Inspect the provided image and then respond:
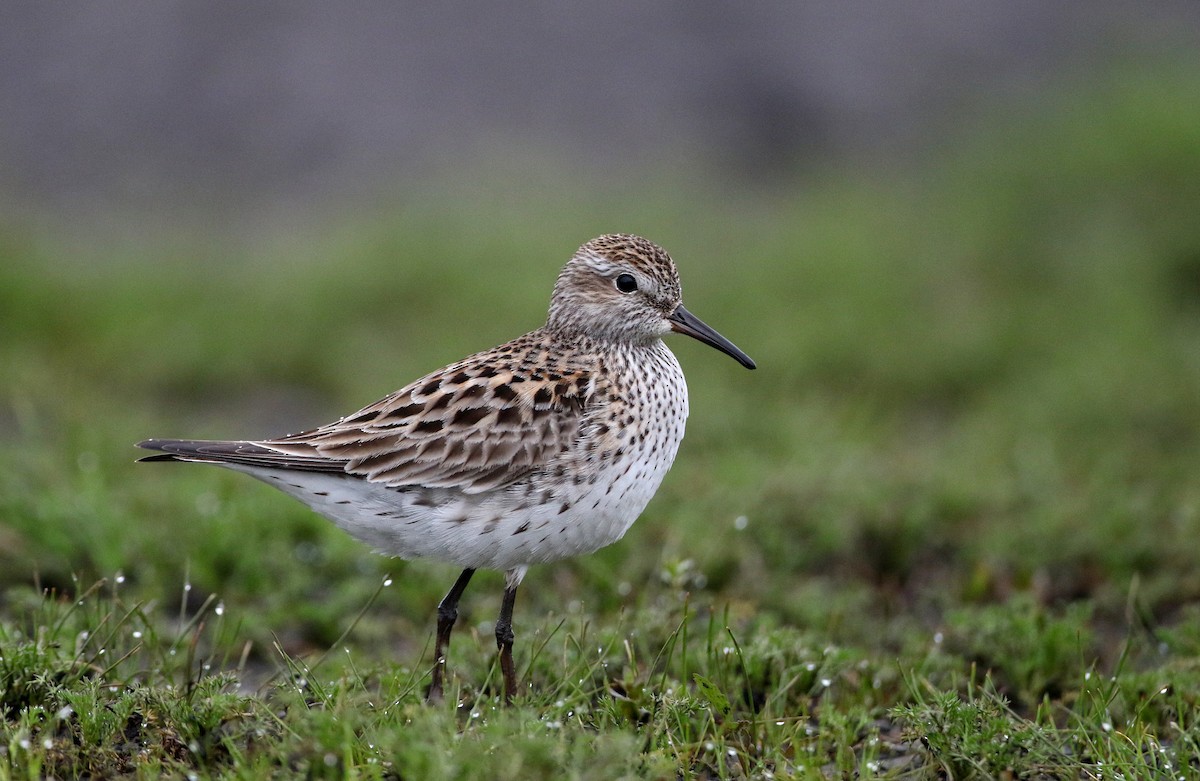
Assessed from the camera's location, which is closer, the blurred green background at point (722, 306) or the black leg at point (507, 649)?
the black leg at point (507, 649)

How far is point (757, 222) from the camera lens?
42.9ft

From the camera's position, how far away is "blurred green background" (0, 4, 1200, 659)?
7020 millimetres

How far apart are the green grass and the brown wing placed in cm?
74

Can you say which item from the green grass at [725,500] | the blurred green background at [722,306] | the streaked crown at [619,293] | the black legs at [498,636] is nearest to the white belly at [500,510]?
the black legs at [498,636]

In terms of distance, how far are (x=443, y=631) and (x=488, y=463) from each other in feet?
2.36

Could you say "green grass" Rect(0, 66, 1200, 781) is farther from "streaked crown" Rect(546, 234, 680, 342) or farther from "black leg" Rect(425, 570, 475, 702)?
"streaked crown" Rect(546, 234, 680, 342)

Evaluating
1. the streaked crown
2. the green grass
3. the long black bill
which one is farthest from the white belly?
the long black bill

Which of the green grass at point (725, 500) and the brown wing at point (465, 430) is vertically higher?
the brown wing at point (465, 430)

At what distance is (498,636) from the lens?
17.2 feet

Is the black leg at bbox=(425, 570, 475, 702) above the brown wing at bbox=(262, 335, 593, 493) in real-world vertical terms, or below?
below

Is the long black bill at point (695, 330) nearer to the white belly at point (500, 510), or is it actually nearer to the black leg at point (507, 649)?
the white belly at point (500, 510)

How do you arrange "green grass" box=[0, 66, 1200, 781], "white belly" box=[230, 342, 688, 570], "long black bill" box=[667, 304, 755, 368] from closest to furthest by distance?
1. "green grass" box=[0, 66, 1200, 781]
2. "white belly" box=[230, 342, 688, 570]
3. "long black bill" box=[667, 304, 755, 368]

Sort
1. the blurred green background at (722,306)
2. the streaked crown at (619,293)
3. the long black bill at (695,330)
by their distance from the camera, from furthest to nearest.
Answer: the blurred green background at (722,306), the long black bill at (695,330), the streaked crown at (619,293)

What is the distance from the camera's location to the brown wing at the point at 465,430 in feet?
16.8
